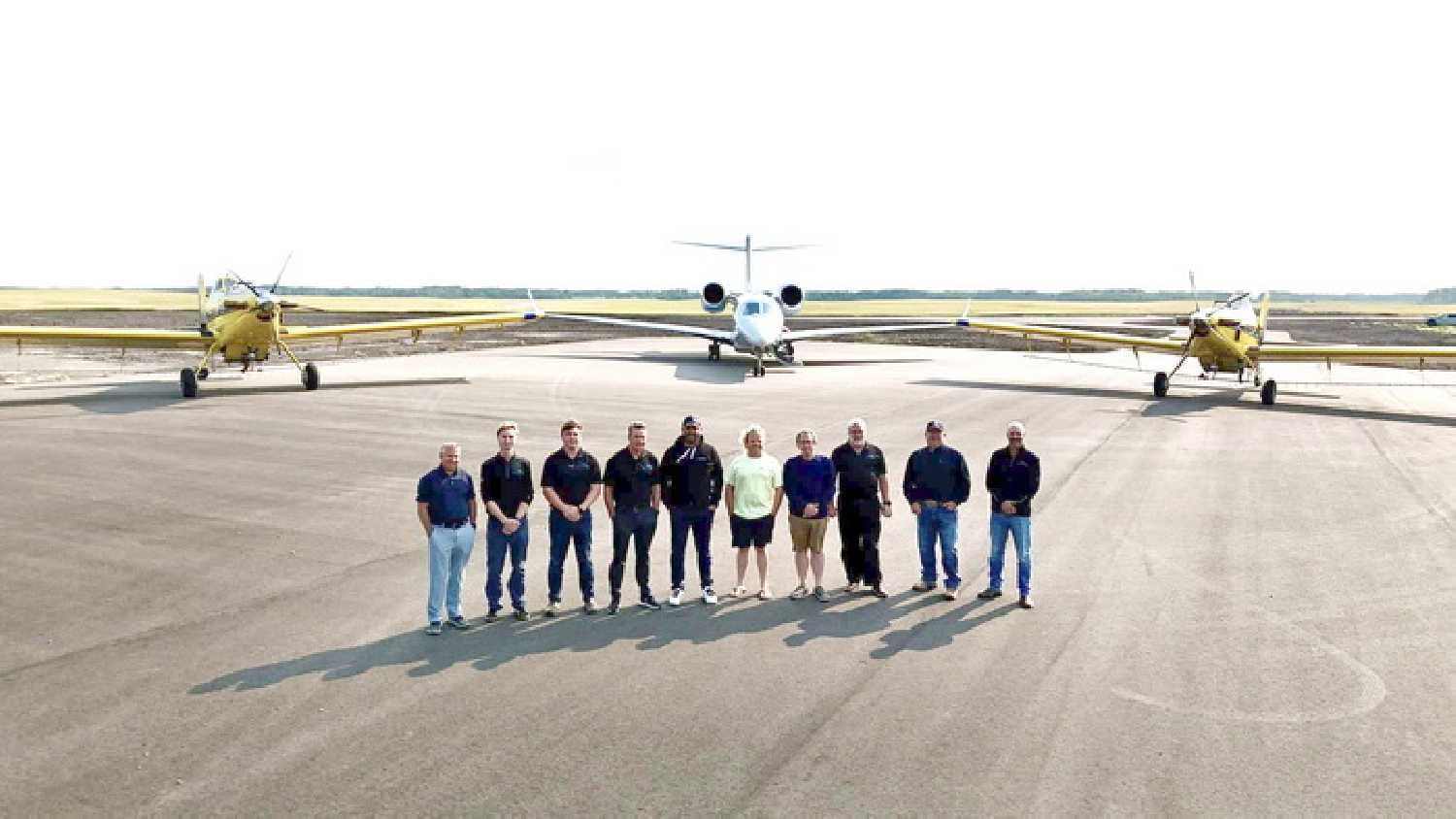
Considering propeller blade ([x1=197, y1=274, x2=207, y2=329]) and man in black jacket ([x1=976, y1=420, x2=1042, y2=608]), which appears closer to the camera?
man in black jacket ([x1=976, y1=420, x2=1042, y2=608])

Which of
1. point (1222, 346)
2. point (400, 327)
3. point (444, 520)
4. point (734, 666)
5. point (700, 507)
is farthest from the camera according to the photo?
point (1222, 346)

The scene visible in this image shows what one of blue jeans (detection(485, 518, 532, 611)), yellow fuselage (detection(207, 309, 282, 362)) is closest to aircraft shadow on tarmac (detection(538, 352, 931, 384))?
yellow fuselage (detection(207, 309, 282, 362))

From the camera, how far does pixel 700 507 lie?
28.4 feet

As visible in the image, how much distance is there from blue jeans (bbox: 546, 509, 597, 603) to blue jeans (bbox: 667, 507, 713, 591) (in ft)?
2.66

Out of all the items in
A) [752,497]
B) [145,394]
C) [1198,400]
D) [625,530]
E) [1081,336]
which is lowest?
[1198,400]

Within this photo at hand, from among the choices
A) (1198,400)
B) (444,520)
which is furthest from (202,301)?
(1198,400)

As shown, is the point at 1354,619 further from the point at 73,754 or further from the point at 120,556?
the point at 120,556

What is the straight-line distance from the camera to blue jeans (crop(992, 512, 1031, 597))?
29.0 feet

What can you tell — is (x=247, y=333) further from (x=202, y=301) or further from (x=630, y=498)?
(x=630, y=498)

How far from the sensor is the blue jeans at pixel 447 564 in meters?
7.95

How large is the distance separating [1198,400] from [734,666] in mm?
24746

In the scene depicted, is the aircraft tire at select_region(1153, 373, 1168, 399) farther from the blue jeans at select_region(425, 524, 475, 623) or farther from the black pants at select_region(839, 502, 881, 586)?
the blue jeans at select_region(425, 524, 475, 623)

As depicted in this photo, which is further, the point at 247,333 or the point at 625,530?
the point at 247,333

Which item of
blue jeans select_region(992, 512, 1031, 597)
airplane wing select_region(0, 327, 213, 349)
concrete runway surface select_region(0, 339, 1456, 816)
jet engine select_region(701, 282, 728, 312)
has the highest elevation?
jet engine select_region(701, 282, 728, 312)
